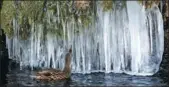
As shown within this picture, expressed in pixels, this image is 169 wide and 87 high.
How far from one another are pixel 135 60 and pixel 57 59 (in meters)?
2.30

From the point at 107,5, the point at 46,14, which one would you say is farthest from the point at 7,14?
the point at 107,5

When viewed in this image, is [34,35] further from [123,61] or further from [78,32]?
[123,61]

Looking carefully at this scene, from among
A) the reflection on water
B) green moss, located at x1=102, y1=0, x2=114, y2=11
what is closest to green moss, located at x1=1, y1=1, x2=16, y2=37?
the reflection on water

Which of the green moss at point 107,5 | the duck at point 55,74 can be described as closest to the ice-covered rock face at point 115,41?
the green moss at point 107,5

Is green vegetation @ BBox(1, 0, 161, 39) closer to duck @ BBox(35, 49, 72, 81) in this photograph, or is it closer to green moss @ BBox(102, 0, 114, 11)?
green moss @ BBox(102, 0, 114, 11)

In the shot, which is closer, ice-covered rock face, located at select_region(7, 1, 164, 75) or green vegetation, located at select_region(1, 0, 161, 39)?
green vegetation, located at select_region(1, 0, 161, 39)

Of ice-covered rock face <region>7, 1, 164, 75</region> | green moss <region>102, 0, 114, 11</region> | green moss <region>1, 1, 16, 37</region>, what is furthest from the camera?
ice-covered rock face <region>7, 1, 164, 75</region>

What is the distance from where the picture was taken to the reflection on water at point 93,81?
1440 centimetres

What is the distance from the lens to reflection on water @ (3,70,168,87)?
567 inches

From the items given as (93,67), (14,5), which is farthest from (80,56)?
(14,5)

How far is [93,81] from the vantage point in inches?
575

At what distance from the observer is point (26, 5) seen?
14.6m

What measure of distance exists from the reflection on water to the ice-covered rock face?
0.80ft

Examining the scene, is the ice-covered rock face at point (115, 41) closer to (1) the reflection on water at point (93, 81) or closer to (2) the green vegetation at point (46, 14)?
(2) the green vegetation at point (46, 14)
